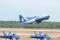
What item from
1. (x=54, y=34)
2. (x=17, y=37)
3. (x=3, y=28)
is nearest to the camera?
(x=17, y=37)

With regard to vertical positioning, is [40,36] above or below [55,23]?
below

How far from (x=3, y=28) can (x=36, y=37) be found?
789mm

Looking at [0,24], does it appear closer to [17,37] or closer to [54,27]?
[17,37]

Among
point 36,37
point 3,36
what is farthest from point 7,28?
point 36,37

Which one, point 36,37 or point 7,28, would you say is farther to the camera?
point 7,28

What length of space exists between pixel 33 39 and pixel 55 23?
743 millimetres

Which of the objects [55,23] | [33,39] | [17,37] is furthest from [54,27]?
[17,37]

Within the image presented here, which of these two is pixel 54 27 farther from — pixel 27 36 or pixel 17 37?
pixel 17 37

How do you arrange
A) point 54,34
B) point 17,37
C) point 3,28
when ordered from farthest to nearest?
point 3,28 → point 54,34 → point 17,37

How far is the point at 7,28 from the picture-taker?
3.35 m

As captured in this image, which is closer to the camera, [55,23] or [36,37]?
[36,37]

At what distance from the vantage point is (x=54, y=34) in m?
3.15

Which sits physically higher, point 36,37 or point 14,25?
point 14,25

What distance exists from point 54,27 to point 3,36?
104 centimetres
